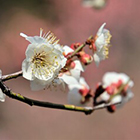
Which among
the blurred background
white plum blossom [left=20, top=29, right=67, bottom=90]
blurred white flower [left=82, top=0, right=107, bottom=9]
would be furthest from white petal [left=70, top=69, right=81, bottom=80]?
the blurred background

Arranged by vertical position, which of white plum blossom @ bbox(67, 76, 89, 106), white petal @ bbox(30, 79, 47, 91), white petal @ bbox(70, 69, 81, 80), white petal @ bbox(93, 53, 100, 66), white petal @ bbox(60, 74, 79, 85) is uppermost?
white petal @ bbox(93, 53, 100, 66)

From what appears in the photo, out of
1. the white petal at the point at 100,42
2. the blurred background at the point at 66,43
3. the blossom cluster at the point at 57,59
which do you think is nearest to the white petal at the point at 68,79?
the blossom cluster at the point at 57,59

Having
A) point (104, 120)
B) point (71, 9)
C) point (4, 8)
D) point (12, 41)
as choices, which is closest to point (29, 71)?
point (104, 120)

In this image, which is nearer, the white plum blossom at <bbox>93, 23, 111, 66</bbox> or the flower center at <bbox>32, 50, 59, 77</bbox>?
the flower center at <bbox>32, 50, 59, 77</bbox>

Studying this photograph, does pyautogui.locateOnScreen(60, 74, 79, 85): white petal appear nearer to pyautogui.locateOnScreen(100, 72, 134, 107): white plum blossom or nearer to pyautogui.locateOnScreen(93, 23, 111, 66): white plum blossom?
pyautogui.locateOnScreen(93, 23, 111, 66): white plum blossom

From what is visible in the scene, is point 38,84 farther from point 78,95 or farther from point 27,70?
point 78,95

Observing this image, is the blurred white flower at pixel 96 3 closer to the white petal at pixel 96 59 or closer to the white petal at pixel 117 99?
the white petal at pixel 117 99
